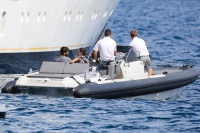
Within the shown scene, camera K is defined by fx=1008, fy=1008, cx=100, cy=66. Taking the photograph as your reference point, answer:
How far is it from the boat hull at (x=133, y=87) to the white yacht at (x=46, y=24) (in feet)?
20.8

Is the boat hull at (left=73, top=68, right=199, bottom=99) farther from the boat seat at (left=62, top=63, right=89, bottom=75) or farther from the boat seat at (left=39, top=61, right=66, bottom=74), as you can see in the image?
the boat seat at (left=39, top=61, right=66, bottom=74)

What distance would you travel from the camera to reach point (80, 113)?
2512 cm

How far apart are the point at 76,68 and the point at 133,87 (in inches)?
66.2

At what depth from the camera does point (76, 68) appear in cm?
2777

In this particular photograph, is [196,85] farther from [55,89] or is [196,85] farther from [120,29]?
[120,29]

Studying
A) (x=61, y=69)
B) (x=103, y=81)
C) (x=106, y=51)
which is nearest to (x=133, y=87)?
(x=103, y=81)

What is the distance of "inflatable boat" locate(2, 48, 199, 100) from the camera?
26.8 meters

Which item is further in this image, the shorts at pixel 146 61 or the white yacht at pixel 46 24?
the white yacht at pixel 46 24

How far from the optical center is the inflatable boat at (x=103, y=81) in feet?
88.0

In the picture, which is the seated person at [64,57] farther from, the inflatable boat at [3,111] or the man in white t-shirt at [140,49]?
the inflatable boat at [3,111]

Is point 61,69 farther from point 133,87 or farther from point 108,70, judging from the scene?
point 133,87

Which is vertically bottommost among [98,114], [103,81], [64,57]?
[98,114]

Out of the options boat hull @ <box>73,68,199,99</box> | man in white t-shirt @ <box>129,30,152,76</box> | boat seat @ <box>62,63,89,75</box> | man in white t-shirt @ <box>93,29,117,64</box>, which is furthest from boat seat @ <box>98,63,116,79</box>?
man in white t-shirt @ <box>129,30,152,76</box>

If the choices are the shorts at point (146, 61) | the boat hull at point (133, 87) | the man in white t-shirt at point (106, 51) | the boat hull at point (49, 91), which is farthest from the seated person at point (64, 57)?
the shorts at point (146, 61)
